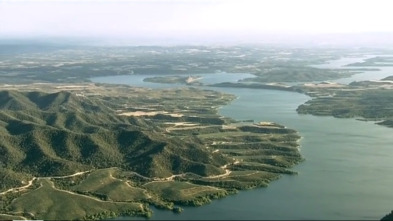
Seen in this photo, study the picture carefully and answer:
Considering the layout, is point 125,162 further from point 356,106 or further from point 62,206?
point 356,106

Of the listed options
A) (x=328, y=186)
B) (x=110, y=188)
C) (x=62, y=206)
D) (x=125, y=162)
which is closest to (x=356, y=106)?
(x=328, y=186)

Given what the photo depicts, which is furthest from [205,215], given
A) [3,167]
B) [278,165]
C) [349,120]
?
[349,120]

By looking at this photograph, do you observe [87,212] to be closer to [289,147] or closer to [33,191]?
[33,191]

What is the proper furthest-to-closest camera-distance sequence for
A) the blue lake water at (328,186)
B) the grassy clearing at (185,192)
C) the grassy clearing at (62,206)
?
the grassy clearing at (185,192) < the grassy clearing at (62,206) < the blue lake water at (328,186)

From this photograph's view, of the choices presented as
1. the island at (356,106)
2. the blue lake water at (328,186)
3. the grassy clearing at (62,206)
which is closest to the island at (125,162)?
the grassy clearing at (62,206)

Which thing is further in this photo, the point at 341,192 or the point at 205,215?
the point at 341,192

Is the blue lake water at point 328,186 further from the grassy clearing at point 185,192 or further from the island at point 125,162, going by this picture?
the island at point 125,162

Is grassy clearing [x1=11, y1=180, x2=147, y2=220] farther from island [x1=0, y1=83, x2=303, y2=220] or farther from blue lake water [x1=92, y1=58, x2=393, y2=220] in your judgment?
blue lake water [x1=92, y1=58, x2=393, y2=220]

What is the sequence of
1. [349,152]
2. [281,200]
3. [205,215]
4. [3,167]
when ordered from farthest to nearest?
1. [349,152]
2. [3,167]
3. [281,200]
4. [205,215]
